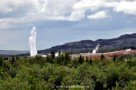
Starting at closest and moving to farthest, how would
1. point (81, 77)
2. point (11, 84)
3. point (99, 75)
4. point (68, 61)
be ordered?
1. point (11, 84)
2. point (99, 75)
3. point (81, 77)
4. point (68, 61)

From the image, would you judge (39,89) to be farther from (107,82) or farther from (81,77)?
(81,77)

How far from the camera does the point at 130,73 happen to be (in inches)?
3839

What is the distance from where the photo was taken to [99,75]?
96.2 m

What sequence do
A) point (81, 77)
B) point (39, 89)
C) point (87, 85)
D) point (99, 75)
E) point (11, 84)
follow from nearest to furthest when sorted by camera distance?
1. point (39, 89)
2. point (11, 84)
3. point (87, 85)
4. point (99, 75)
5. point (81, 77)

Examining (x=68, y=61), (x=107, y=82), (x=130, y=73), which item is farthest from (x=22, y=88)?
(x=68, y=61)

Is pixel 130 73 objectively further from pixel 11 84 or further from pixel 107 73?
pixel 11 84

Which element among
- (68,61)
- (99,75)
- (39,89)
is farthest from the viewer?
(68,61)

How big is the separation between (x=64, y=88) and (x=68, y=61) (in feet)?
340

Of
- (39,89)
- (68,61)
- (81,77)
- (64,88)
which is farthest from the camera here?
(68,61)

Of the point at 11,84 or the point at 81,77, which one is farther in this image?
the point at 81,77

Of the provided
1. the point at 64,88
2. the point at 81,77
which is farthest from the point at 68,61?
the point at 64,88

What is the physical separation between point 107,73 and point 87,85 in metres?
9.59

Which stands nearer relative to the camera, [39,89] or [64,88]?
[39,89]

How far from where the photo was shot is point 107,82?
93438 mm
